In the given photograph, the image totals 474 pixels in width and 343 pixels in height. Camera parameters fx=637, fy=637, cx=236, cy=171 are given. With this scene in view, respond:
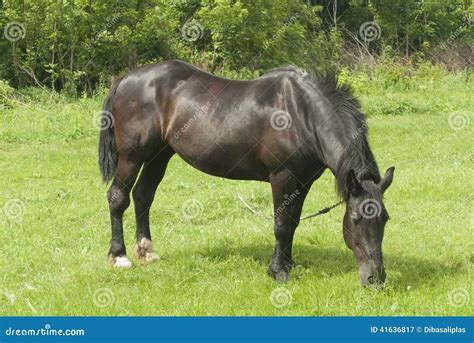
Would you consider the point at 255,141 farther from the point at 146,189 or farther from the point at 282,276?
the point at 146,189

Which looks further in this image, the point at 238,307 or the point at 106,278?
the point at 106,278

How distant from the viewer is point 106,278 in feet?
20.5

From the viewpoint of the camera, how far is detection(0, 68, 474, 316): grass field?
5453 millimetres

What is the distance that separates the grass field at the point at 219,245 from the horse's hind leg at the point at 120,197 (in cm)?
21

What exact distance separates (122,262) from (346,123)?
109 inches

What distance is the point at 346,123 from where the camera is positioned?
5.69m

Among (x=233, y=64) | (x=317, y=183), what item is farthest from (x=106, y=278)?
(x=233, y=64)

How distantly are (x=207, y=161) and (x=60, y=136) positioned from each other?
8.76 meters

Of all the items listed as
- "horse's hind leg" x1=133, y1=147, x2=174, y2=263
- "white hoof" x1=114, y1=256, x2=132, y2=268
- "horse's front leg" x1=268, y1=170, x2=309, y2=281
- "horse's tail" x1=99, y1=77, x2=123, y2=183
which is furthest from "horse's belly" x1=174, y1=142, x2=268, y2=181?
"white hoof" x1=114, y1=256, x2=132, y2=268

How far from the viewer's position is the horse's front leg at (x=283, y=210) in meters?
6.02

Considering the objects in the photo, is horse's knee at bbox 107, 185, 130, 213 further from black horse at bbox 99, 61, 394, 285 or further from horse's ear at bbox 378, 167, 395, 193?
horse's ear at bbox 378, 167, 395, 193

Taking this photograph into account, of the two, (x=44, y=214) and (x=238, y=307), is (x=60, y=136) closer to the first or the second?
(x=44, y=214)

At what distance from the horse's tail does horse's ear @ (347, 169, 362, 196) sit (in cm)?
289

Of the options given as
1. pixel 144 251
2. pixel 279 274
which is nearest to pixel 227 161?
pixel 279 274
